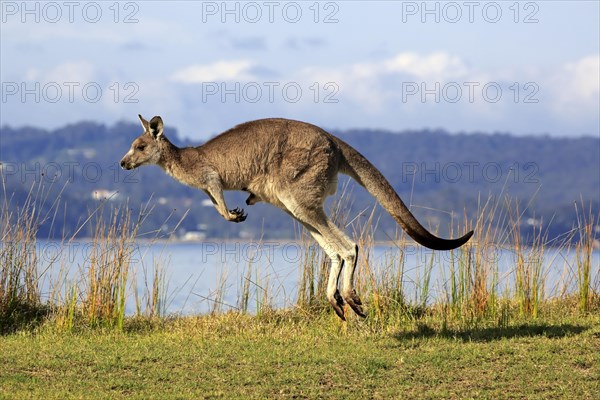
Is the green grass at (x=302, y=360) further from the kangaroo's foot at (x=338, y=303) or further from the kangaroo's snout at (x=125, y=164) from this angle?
the kangaroo's snout at (x=125, y=164)

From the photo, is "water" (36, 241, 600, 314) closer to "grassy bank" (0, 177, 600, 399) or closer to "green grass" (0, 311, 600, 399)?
"grassy bank" (0, 177, 600, 399)

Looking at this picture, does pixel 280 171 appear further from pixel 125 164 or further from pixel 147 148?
pixel 125 164

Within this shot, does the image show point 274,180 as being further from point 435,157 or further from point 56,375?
point 435,157

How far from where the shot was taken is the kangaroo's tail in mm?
8984

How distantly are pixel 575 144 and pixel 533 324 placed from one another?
185 meters

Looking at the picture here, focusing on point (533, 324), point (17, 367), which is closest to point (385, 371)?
point (533, 324)

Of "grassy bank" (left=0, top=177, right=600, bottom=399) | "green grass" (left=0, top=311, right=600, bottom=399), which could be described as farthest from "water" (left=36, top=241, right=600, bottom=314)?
"green grass" (left=0, top=311, right=600, bottom=399)

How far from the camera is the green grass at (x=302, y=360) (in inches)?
310

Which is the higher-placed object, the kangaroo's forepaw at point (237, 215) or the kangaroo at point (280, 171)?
the kangaroo at point (280, 171)

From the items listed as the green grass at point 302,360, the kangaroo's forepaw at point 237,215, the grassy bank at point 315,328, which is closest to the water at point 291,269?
the grassy bank at point 315,328

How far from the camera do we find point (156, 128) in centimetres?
920

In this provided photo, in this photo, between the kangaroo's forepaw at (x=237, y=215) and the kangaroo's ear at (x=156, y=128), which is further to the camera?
the kangaroo's ear at (x=156, y=128)

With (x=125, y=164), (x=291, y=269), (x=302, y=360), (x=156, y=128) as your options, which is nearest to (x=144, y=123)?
(x=156, y=128)

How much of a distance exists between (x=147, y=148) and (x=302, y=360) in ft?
8.12
